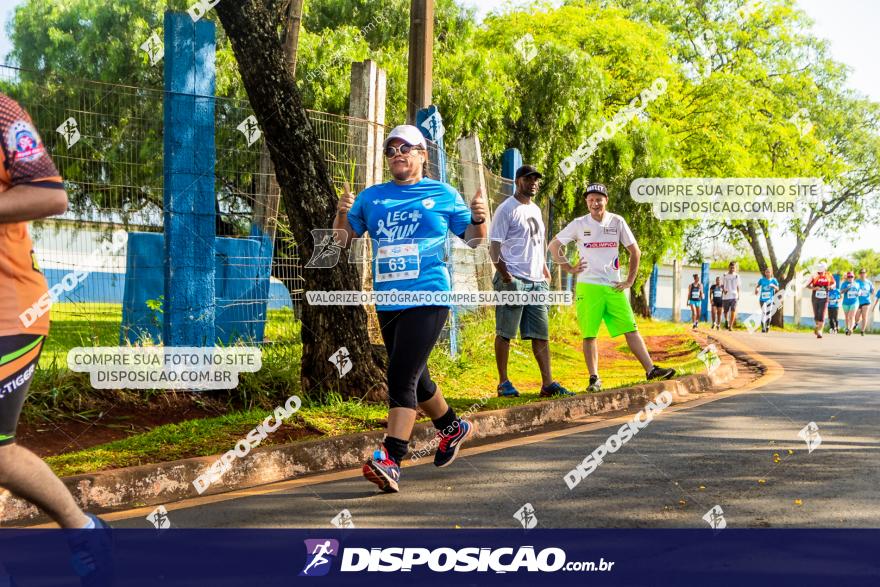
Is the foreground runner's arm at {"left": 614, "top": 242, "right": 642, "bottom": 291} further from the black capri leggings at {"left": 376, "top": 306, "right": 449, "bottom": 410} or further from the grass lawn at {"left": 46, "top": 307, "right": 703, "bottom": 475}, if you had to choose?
the black capri leggings at {"left": 376, "top": 306, "right": 449, "bottom": 410}

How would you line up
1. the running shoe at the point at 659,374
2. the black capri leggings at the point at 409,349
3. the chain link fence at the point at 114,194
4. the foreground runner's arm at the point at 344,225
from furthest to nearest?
the running shoe at the point at 659,374, the chain link fence at the point at 114,194, the foreground runner's arm at the point at 344,225, the black capri leggings at the point at 409,349

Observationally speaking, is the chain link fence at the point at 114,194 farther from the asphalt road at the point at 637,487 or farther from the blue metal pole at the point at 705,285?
the blue metal pole at the point at 705,285

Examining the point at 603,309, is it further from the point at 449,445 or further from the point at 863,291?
the point at 863,291

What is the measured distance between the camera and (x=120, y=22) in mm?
25375

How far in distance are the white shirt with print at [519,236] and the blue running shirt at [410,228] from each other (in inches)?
120

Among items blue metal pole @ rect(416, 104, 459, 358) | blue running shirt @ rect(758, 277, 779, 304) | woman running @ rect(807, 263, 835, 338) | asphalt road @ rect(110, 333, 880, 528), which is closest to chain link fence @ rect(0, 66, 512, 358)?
blue metal pole @ rect(416, 104, 459, 358)

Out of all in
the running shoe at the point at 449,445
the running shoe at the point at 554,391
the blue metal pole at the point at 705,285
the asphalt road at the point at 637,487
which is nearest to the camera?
the asphalt road at the point at 637,487

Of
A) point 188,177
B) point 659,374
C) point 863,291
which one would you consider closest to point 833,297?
point 863,291

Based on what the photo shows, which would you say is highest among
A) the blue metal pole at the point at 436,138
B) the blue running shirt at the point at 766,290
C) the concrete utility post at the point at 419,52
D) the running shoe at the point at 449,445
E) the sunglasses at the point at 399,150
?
the concrete utility post at the point at 419,52

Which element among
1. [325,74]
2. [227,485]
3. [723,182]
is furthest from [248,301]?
[723,182]

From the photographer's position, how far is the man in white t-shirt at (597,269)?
30.7ft

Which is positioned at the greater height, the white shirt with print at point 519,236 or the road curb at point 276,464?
the white shirt with print at point 519,236

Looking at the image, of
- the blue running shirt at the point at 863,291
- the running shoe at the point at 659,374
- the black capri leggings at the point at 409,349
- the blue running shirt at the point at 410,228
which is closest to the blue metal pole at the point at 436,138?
the running shoe at the point at 659,374

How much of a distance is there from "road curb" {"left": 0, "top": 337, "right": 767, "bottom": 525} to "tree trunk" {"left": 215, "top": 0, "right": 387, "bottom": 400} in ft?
3.48
